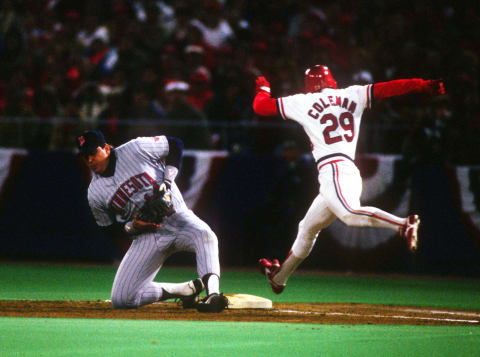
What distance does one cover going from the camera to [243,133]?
14.0 meters

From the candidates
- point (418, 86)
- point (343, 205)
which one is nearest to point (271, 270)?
point (343, 205)

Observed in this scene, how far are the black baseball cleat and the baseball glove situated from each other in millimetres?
849

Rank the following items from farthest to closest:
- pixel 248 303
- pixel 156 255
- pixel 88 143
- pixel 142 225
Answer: pixel 248 303 < pixel 156 255 < pixel 142 225 < pixel 88 143

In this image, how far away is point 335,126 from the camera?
29.6 feet

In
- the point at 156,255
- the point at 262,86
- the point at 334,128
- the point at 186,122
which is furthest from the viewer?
the point at 186,122

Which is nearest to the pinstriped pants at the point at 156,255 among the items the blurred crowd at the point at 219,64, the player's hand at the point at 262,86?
the player's hand at the point at 262,86

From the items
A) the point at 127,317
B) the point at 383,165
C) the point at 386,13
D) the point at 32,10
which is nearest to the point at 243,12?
the point at 386,13

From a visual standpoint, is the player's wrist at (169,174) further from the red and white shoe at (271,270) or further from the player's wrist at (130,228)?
the red and white shoe at (271,270)

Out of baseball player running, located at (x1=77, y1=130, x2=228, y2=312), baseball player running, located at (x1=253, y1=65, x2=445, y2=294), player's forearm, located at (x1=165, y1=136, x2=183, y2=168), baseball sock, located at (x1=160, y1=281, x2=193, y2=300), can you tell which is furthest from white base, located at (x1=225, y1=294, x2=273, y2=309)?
player's forearm, located at (x1=165, y1=136, x2=183, y2=168)

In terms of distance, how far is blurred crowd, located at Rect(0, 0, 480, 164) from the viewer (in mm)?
13692

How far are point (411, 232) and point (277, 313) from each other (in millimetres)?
1440

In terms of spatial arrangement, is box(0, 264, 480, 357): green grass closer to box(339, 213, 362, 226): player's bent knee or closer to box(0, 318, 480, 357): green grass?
box(0, 318, 480, 357): green grass

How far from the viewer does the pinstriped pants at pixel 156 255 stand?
8.46 m

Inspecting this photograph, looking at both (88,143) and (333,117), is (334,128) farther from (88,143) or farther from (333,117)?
(88,143)
